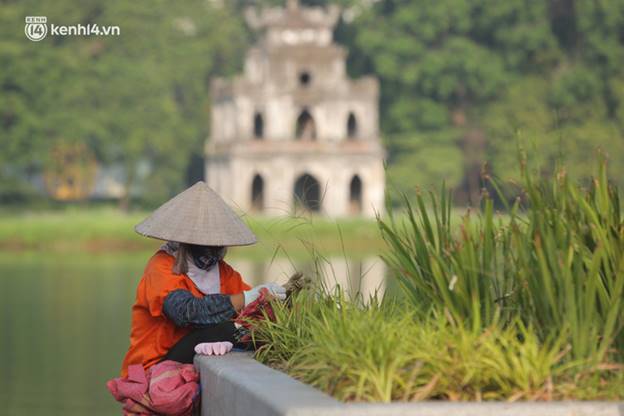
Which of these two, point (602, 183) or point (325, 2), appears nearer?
point (602, 183)

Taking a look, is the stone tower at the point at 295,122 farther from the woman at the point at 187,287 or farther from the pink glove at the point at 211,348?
the pink glove at the point at 211,348

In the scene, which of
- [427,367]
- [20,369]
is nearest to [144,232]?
[427,367]

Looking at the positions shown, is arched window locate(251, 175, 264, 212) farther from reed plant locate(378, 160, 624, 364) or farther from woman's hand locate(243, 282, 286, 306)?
reed plant locate(378, 160, 624, 364)

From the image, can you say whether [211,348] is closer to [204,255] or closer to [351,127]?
[204,255]

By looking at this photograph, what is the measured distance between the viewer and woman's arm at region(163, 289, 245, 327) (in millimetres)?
4930

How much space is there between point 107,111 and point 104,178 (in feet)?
33.5

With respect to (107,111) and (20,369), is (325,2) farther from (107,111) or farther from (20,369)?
(20,369)

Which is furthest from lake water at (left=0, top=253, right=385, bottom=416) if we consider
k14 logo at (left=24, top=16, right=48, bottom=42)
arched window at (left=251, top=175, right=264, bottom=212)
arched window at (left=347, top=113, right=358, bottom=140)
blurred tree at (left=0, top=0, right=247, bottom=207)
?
k14 logo at (left=24, top=16, right=48, bottom=42)

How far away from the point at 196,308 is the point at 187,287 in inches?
6.7

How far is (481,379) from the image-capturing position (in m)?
4.02

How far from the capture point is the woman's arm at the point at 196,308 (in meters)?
4.93

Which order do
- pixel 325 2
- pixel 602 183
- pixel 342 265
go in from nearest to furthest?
pixel 602 183, pixel 342 265, pixel 325 2

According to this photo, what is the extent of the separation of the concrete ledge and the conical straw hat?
654 mm

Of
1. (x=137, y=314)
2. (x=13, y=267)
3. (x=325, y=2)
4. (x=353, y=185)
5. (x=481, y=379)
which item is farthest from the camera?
(x=325, y=2)
